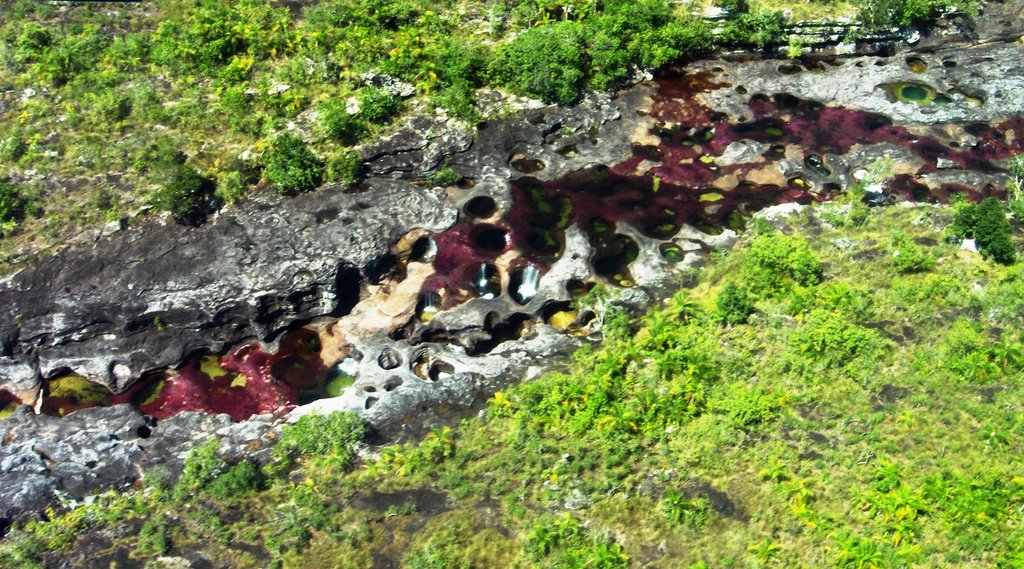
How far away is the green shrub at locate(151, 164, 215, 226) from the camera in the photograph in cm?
3819

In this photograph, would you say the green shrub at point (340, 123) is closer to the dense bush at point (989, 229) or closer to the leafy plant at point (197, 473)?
the leafy plant at point (197, 473)

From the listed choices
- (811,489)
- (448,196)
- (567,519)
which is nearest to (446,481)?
(567,519)

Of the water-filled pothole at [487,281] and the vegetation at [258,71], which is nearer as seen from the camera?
the water-filled pothole at [487,281]

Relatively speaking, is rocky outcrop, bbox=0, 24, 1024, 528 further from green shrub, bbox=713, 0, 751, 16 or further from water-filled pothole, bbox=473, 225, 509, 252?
green shrub, bbox=713, 0, 751, 16

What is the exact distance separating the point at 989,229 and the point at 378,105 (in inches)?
984

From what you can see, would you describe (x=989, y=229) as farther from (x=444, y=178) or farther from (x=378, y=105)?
(x=378, y=105)

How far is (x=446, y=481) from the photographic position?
29.8 m

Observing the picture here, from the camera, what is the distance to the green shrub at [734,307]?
110 feet

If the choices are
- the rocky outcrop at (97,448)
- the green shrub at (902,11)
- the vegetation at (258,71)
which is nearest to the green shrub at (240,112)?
the vegetation at (258,71)

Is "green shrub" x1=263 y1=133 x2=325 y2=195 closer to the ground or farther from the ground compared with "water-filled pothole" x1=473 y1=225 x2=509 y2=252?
farther from the ground

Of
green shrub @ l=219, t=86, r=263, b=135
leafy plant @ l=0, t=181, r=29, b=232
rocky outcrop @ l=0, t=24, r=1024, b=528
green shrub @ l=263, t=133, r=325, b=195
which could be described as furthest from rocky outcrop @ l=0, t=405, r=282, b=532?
green shrub @ l=219, t=86, r=263, b=135

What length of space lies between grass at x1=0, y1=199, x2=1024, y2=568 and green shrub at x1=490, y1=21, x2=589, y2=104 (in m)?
13.7

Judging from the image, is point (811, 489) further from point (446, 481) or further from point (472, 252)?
point (472, 252)

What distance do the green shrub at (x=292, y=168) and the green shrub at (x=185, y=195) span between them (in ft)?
8.67
